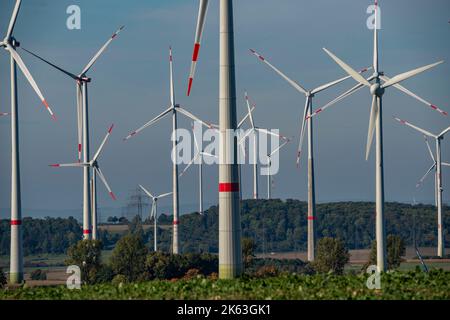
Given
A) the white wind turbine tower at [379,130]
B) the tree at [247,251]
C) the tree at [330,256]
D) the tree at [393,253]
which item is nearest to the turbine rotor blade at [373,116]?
the white wind turbine tower at [379,130]

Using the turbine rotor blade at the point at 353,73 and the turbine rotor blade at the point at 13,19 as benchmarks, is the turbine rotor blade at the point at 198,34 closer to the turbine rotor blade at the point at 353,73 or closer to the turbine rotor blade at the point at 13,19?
the turbine rotor blade at the point at 353,73

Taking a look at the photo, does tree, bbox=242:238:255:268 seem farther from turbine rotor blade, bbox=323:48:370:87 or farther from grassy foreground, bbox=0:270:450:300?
grassy foreground, bbox=0:270:450:300

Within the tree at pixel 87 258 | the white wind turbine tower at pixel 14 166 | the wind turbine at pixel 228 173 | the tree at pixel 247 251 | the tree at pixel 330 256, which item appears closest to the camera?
the wind turbine at pixel 228 173

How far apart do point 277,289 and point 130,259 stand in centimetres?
12148

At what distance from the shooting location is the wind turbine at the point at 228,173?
5791 cm

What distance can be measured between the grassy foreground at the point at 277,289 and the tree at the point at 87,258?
89.8 m

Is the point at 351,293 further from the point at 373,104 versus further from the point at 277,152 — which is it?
the point at 277,152

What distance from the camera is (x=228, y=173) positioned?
58.2m

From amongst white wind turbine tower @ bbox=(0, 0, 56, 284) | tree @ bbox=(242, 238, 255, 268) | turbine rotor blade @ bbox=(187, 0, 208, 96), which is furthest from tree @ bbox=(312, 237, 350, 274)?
turbine rotor blade @ bbox=(187, 0, 208, 96)

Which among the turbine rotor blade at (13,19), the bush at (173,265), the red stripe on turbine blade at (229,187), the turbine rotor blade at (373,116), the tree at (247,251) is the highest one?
the turbine rotor blade at (13,19)

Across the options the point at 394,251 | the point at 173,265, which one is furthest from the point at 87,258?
the point at 394,251

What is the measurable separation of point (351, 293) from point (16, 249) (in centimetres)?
6652
